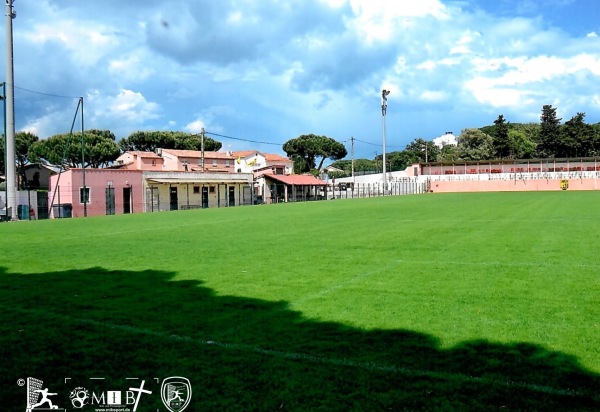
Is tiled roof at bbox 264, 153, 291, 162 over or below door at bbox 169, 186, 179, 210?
over

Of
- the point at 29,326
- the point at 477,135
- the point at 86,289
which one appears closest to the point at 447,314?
the point at 29,326

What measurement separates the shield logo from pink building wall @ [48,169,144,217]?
40.2 metres

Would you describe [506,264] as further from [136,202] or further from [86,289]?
[136,202]

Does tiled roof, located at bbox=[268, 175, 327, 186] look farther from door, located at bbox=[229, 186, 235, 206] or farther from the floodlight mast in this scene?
the floodlight mast

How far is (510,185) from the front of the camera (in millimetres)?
82688

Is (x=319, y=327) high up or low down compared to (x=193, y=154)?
down

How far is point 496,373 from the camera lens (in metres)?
4.78

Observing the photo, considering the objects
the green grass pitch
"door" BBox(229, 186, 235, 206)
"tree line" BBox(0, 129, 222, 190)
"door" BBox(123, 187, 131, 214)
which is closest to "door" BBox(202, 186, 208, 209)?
"door" BBox(229, 186, 235, 206)

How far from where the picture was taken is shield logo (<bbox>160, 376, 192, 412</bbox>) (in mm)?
4214

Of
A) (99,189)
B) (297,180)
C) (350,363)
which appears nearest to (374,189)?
(297,180)

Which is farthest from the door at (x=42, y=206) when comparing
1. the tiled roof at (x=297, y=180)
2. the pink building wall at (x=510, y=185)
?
the pink building wall at (x=510, y=185)

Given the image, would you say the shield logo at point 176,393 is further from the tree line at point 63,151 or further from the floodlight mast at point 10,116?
the tree line at point 63,151

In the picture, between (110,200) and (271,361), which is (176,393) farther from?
(110,200)

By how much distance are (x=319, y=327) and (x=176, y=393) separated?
2274mm
